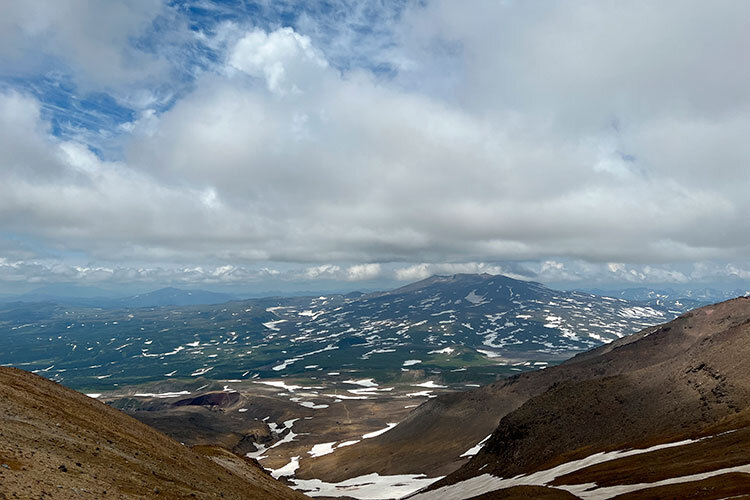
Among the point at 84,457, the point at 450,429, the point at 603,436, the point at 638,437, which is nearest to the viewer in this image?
the point at 84,457

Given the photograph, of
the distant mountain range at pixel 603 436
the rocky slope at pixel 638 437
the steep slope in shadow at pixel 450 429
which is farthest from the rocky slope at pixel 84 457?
the steep slope in shadow at pixel 450 429

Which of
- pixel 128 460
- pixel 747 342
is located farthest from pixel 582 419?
pixel 128 460

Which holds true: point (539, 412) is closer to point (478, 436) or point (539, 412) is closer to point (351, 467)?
point (478, 436)

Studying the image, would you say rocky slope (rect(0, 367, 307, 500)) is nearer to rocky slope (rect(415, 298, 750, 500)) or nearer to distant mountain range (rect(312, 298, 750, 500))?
distant mountain range (rect(312, 298, 750, 500))

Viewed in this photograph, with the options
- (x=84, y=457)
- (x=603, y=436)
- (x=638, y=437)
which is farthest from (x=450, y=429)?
(x=84, y=457)

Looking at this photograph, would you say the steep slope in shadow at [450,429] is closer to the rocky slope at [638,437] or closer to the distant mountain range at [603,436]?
the distant mountain range at [603,436]

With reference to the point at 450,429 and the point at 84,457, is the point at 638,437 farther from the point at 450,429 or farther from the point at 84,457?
the point at 450,429
